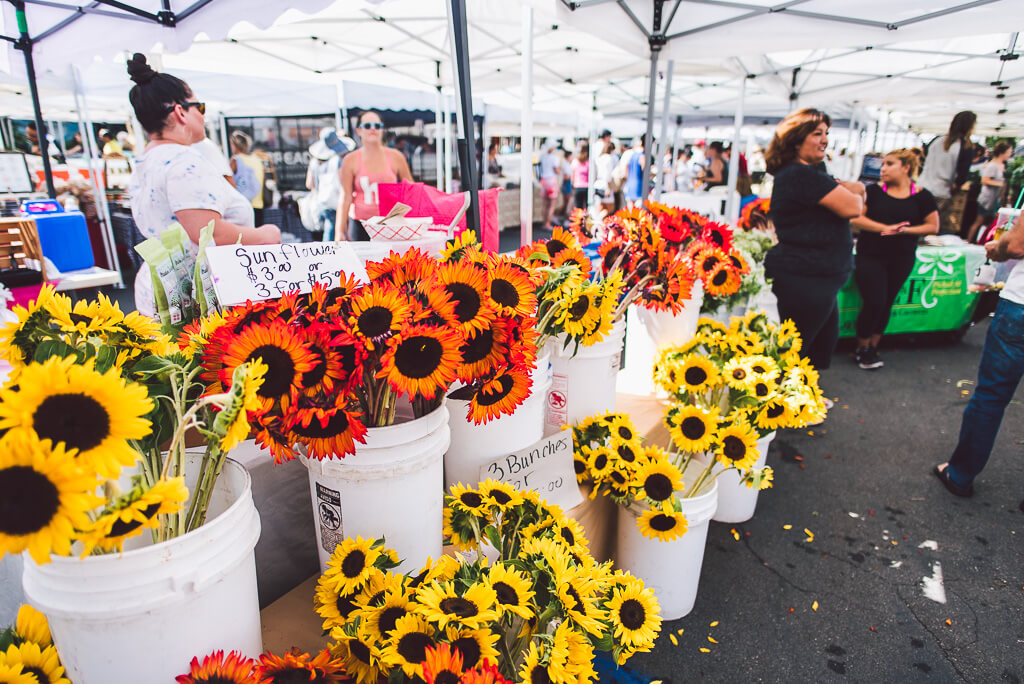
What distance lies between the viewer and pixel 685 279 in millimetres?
1623

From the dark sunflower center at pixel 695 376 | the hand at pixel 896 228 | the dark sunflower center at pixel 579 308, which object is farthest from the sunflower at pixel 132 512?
the hand at pixel 896 228

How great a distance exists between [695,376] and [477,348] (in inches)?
43.4

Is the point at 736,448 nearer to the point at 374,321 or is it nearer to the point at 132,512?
the point at 374,321

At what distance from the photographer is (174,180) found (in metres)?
1.66

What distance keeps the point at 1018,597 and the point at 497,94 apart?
31.4 feet

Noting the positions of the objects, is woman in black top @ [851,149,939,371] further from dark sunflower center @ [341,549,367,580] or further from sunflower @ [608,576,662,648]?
dark sunflower center @ [341,549,367,580]

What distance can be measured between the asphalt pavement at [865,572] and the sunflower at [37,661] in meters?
1.47

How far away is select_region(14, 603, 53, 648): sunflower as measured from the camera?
69 cm

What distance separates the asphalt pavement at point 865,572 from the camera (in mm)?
1688

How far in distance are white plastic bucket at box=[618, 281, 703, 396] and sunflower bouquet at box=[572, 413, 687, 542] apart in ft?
2.20

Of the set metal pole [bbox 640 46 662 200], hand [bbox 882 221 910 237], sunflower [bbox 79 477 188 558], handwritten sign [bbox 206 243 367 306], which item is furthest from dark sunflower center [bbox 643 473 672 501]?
hand [bbox 882 221 910 237]

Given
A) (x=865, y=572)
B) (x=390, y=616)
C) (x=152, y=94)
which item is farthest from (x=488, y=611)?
(x=865, y=572)

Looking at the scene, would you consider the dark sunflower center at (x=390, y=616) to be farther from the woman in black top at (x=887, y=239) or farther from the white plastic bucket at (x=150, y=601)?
the woman in black top at (x=887, y=239)

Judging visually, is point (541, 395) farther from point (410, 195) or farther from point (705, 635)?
point (705, 635)
